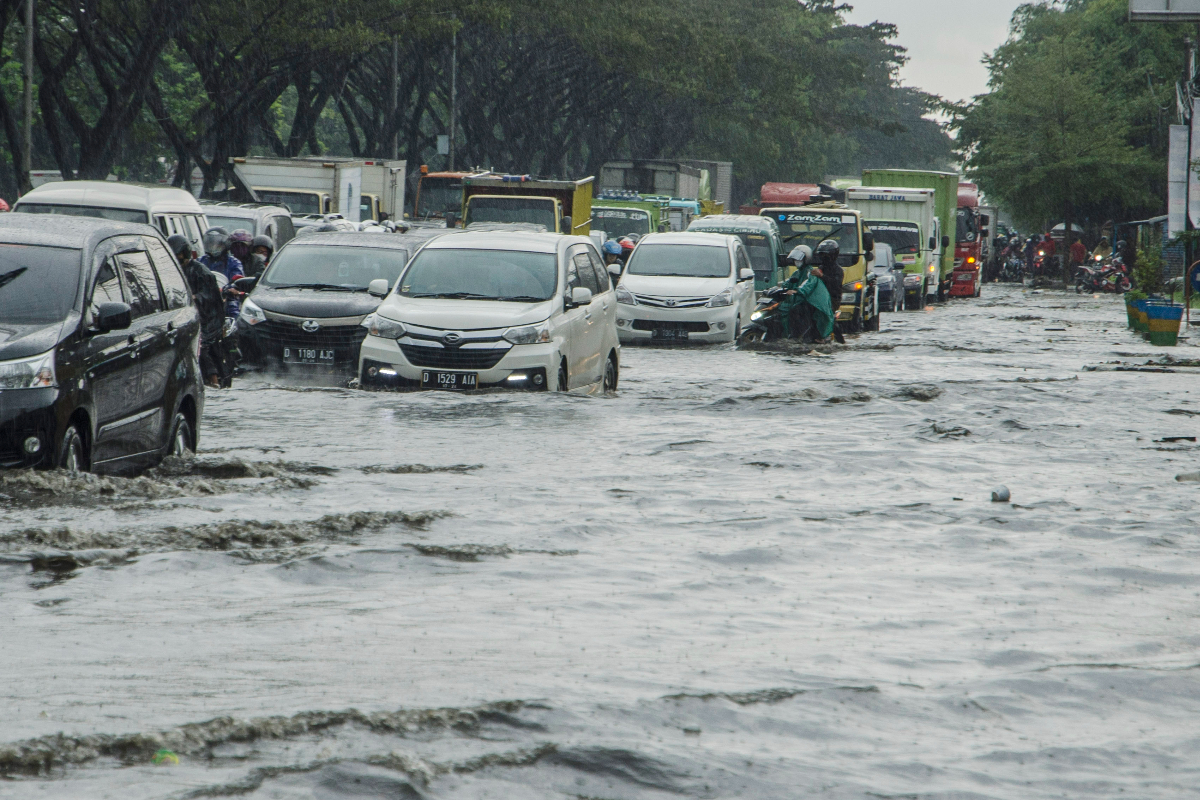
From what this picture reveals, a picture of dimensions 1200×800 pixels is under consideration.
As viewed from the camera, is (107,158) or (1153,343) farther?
(107,158)

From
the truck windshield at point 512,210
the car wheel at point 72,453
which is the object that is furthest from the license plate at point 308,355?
the truck windshield at point 512,210

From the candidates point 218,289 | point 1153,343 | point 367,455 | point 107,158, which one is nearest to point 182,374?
point 367,455

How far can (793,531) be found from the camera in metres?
8.37

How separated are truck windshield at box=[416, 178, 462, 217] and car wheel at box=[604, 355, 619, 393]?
896 inches

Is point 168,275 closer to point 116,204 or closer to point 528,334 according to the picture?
point 528,334

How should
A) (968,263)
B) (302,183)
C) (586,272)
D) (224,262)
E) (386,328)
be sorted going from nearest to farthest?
1. (386,328)
2. (586,272)
3. (224,262)
4. (302,183)
5. (968,263)

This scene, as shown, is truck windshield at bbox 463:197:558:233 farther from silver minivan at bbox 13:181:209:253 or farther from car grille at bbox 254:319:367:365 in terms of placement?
car grille at bbox 254:319:367:365

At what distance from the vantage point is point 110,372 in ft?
27.4

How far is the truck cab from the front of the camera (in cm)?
2642

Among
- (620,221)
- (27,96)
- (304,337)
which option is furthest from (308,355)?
(620,221)

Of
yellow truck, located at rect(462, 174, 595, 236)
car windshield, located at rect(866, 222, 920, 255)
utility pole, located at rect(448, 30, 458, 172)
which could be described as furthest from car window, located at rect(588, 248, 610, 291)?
utility pole, located at rect(448, 30, 458, 172)

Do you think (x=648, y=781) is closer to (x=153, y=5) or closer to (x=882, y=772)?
(x=882, y=772)

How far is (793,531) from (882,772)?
3920 millimetres

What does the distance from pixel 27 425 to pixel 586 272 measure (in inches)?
310
